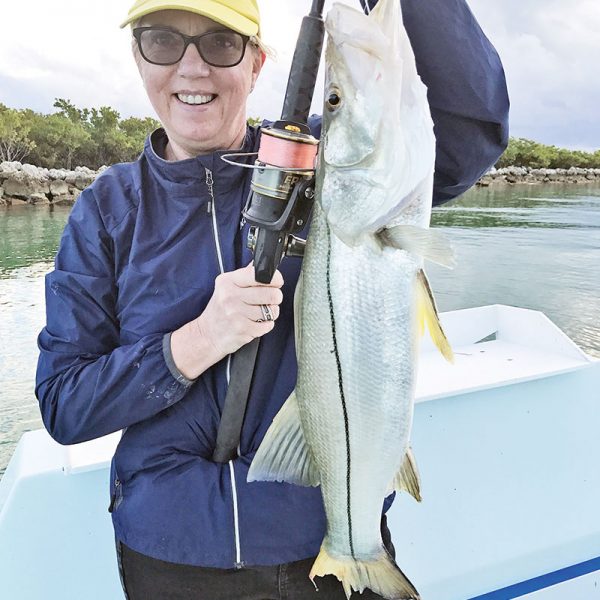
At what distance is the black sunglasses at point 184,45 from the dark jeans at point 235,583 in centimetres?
138

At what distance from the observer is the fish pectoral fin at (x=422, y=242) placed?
1.30m

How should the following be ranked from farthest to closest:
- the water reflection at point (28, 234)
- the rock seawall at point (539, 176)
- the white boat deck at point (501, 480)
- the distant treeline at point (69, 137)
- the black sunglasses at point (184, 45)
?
the rock seawall at point (539, 176), the distant treeline at point (69, 137), the water reflection at point (28, 234), the white boat deck at point (501, 480), the black sunglasses at point (184, 45)

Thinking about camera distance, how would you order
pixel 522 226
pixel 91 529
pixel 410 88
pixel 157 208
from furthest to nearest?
pixel 522 226, pixel 91 529, pixel 157 208, pixel 410 88

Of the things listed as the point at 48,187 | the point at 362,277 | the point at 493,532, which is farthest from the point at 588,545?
the point at 48,187

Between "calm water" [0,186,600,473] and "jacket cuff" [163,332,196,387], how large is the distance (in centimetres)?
209

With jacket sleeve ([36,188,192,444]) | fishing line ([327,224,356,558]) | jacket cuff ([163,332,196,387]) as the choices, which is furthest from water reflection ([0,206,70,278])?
fishing line ([327,224,356,558])

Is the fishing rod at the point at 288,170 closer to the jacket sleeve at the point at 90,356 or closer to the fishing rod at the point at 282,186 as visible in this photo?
the fishing rod at the point at 282,186

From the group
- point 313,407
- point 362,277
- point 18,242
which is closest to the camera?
point 362,277

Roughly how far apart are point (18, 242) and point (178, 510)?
774 inches

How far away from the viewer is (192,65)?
5.51ft

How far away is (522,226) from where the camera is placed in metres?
26.9

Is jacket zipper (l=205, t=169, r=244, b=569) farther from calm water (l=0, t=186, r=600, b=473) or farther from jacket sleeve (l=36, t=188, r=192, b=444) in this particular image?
calm water (l=0, t=186, r=600, b=473)

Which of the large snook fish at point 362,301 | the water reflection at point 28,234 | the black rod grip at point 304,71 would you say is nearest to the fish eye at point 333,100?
the large snook fish at point 362,301

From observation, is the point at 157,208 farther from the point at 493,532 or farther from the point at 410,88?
the point at 493,532
